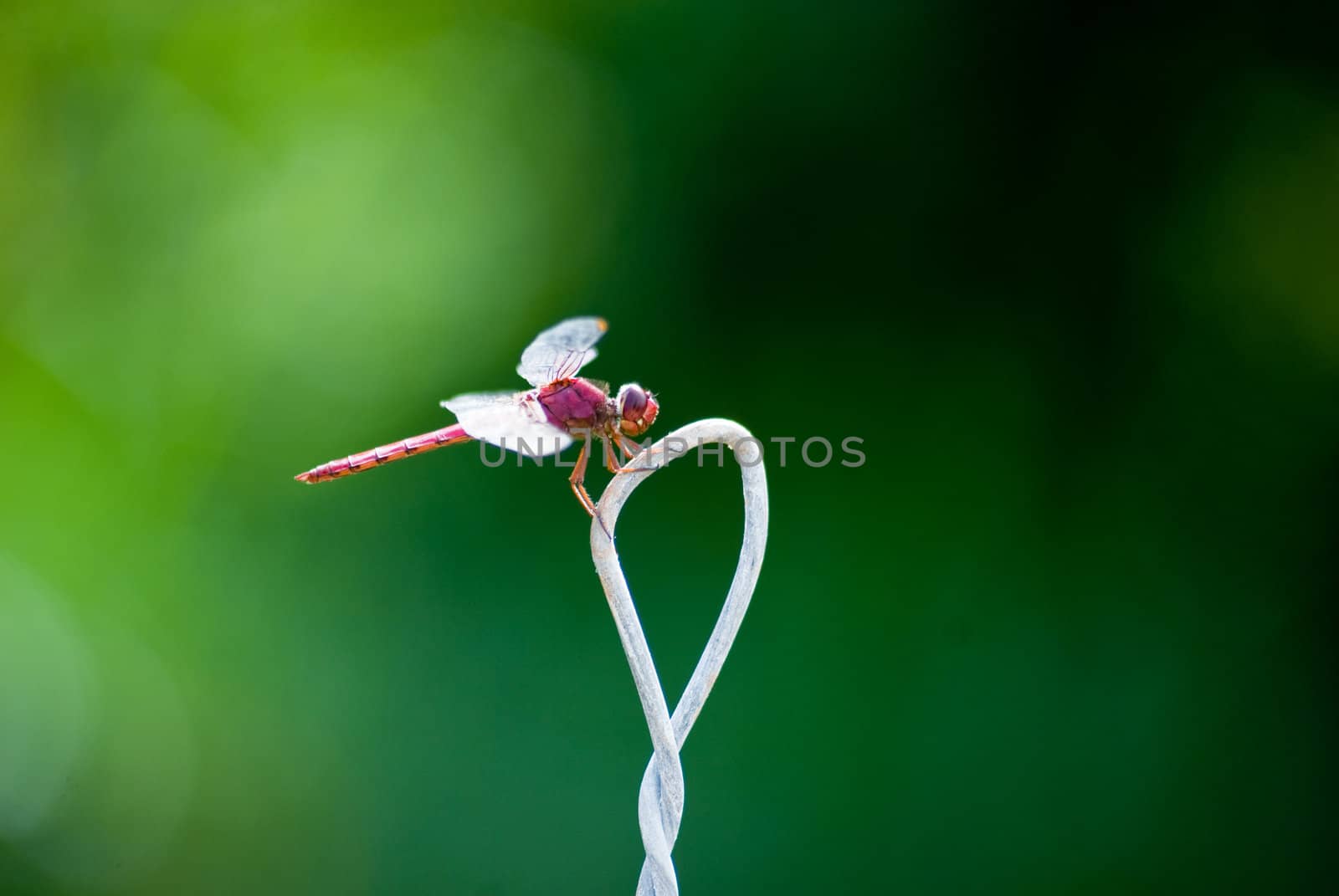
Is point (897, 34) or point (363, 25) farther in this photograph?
point (363, 25)

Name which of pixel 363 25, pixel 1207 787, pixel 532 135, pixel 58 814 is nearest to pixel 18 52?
pixel 363 25

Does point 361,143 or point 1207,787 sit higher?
point 361,143

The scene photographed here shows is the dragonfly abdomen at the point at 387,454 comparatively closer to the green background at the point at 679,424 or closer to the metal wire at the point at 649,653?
the metal wire at the point at 649,653

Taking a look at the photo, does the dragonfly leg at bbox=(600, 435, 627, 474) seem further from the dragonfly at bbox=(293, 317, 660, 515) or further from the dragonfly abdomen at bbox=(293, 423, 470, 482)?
the dragonfly abdomen at bbox=(293, 423, 470, 482)

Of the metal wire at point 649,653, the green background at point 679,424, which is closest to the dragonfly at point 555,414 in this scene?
the metal wire at point 649,653

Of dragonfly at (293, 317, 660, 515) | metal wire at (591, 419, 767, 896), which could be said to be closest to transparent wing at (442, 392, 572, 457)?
dragonfly at (293, 317, 660, 515)

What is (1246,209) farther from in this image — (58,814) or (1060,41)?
(58,814)
